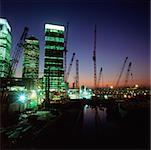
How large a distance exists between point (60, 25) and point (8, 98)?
162 meters

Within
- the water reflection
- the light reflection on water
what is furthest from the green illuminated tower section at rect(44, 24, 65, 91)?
the water reflection

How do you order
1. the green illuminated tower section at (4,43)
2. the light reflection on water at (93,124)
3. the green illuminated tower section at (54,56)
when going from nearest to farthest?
the light reflection on water at (93,124) → the green illuminated tower section at (4,43) → the green illuminated tower section at (54,56)

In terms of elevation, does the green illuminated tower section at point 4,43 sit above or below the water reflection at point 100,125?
above

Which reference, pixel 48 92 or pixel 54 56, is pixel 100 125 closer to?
pixel 48 92

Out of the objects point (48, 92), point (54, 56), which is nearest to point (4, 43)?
point (54, 56)

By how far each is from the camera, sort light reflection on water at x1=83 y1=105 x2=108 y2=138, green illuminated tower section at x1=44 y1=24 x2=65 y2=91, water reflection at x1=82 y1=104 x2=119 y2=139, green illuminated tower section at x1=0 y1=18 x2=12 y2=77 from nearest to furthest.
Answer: water reflection at x1=82 y1=104 x2=119 y2=139 → light reflection on water at x1=83 y1=105 x2=108 y2=138 → green illuminated tower section at x1=0 y1=18 x2=12 y2=77 → green illuminated tower section at x1=44 y1=24 x2=65 y2=91

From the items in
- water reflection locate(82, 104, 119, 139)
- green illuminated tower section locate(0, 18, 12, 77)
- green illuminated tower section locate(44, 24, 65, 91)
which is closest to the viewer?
water reflection locate(82, 104, 119, 139)

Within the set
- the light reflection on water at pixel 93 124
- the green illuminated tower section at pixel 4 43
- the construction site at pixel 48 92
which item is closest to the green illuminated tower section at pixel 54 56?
the construction site at pixel 48 92

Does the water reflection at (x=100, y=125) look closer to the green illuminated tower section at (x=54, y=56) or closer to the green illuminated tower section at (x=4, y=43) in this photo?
the green illuminated tower section at (x=4, y=43)

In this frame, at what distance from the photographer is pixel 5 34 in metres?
142

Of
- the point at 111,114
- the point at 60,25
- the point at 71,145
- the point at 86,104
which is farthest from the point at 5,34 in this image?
the point at 71,145

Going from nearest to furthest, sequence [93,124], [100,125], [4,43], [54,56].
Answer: [100,125]
[93,124]
[4,43]
[54,56]

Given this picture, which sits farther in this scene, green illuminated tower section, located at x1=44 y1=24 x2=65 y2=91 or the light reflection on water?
green illuminated tower section, located at x1=44 y1=24 x2=65 y2=91

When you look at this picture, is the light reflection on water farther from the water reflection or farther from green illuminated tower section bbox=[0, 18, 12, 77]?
green illuminated tower section bbox=[0, 18, 12, 77]
